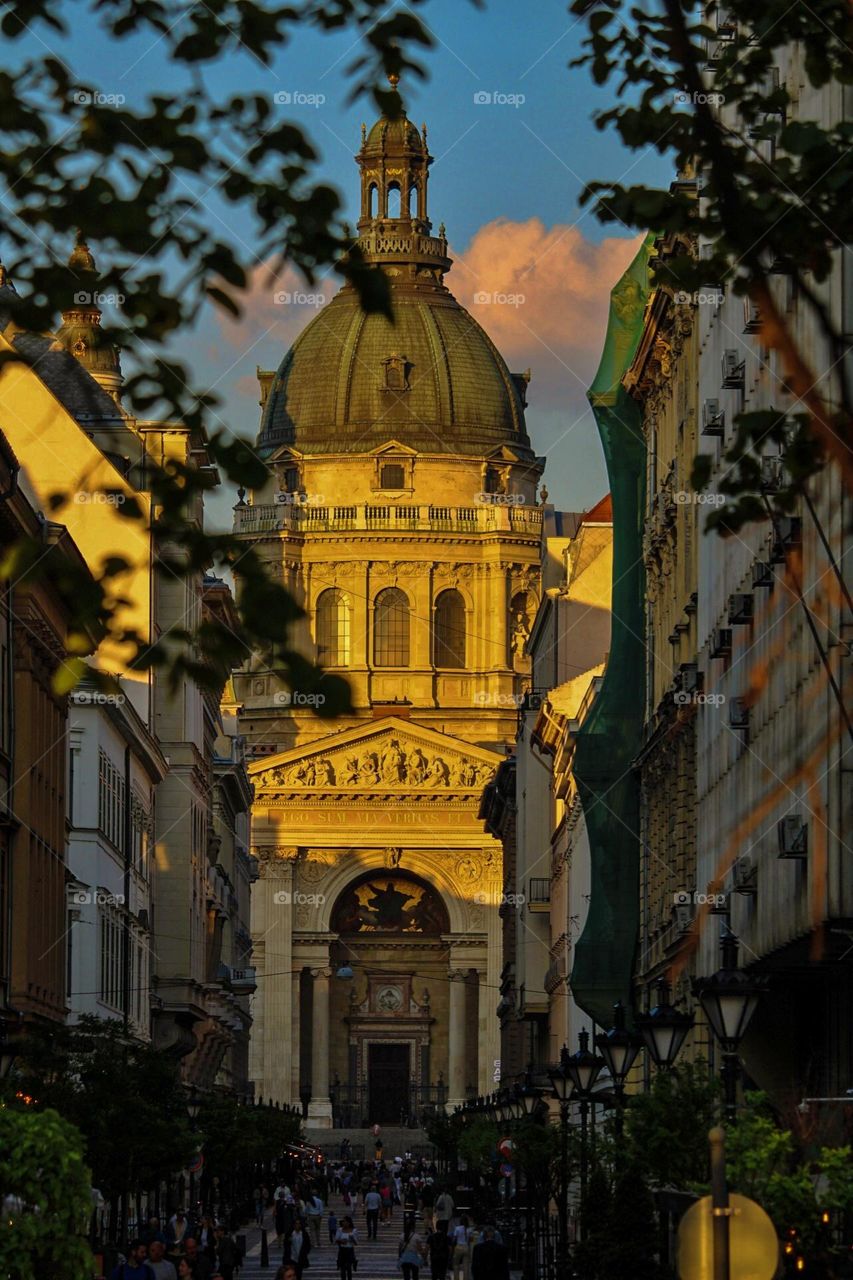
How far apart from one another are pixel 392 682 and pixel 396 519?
857 cm

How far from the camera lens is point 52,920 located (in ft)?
172

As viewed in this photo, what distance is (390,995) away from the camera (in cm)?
16512

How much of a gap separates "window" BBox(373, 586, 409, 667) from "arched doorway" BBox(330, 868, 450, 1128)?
13443mm

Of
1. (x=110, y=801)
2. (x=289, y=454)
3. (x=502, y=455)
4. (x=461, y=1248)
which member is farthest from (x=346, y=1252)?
(x=289, y=454)

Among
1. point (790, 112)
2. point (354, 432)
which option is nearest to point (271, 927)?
point (354, 432)

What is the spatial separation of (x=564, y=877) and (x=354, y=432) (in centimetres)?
8748

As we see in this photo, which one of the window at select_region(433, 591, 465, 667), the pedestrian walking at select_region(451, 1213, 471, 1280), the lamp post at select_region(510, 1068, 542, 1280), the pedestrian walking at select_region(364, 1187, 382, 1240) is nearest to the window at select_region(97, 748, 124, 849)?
the lamp post at select_region(510, 1068, 542, 1280)

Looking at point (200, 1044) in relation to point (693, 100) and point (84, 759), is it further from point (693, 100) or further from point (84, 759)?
point (693, 100)

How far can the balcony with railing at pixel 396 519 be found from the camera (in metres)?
171

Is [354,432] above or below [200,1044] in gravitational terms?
above

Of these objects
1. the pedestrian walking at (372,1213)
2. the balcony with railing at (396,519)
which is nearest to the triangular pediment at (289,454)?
the balcony with railing at (396,519)

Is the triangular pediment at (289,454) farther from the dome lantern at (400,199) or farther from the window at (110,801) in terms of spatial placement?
the window at (110,801)

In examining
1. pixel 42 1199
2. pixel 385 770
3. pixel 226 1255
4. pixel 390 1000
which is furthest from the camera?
Result: pixel 390 1000

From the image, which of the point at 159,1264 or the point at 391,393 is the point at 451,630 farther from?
the point at 159,1264
